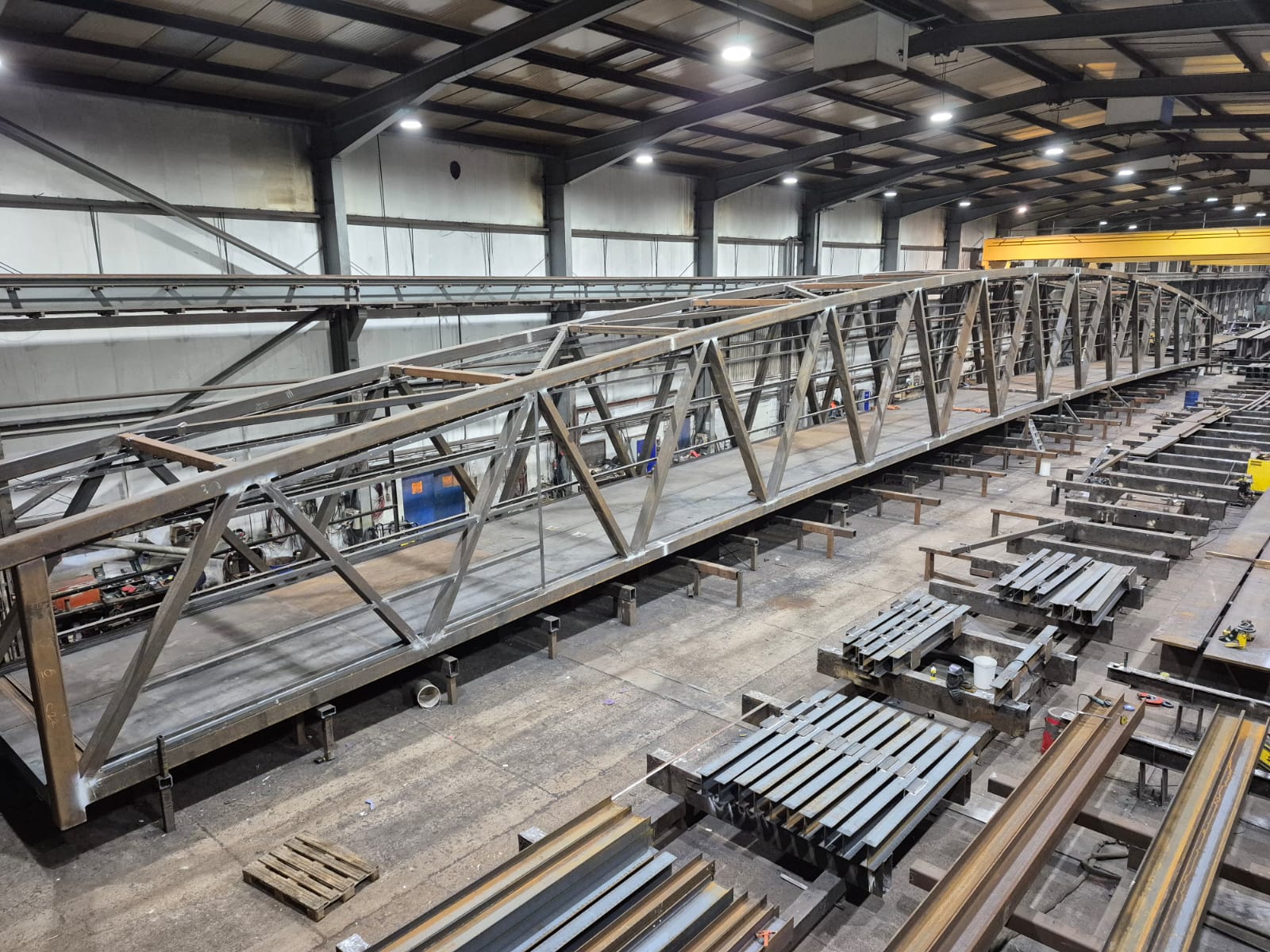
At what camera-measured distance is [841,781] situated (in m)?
4.15

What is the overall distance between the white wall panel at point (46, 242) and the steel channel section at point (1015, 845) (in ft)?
39.0

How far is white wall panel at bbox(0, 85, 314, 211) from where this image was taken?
1002cm

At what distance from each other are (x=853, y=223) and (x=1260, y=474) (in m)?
19.8

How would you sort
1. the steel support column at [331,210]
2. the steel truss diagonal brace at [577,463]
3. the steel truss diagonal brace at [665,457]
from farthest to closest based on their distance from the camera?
the steel support column at [331,210]
the steel truss diagonal brace at [665,457]
the steel truss diagonal brace at [577,463]

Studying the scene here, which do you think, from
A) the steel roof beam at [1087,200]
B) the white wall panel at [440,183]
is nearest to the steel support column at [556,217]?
the white wall panel at [440,183]

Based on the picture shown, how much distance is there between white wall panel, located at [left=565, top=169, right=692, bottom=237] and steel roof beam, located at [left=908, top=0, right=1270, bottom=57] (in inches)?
306

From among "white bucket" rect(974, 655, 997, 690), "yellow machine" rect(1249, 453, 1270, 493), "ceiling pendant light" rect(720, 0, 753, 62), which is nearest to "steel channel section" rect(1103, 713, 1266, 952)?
"white bucket" rect(974, 655, 997, 690)

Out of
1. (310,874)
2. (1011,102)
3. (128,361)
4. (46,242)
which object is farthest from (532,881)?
(1011,102)

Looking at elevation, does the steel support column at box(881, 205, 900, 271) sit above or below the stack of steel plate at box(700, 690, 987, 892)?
above

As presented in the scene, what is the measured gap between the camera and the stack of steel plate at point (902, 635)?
5.38 m

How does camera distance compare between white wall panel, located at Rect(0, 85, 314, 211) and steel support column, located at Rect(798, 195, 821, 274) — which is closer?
white wall panel, located at Rect(0, 85, 314, 211)

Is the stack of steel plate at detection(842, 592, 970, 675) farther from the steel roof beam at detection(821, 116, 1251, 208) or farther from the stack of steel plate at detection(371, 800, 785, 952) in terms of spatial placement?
the steel roof beam at detection(821, 116, 1251, 208)

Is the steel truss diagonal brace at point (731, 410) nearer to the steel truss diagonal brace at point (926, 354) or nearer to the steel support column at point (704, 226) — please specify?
the steel truss diagonal brace at point (926, 354)

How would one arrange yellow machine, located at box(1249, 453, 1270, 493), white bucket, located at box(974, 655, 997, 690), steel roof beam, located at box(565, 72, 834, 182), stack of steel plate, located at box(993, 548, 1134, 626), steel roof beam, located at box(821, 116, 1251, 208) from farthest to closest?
steel roof beam, located at box(821, 116, 1251, 208)
steel roof beam, located at box(565, 72, 834, 182)
yellow machine, located at box(1249, 453, 1270, 493)
stack of steel plate, located at box(993, 548, 1134, 626)
white bucket, located at box(974, 655, 997, 690)
